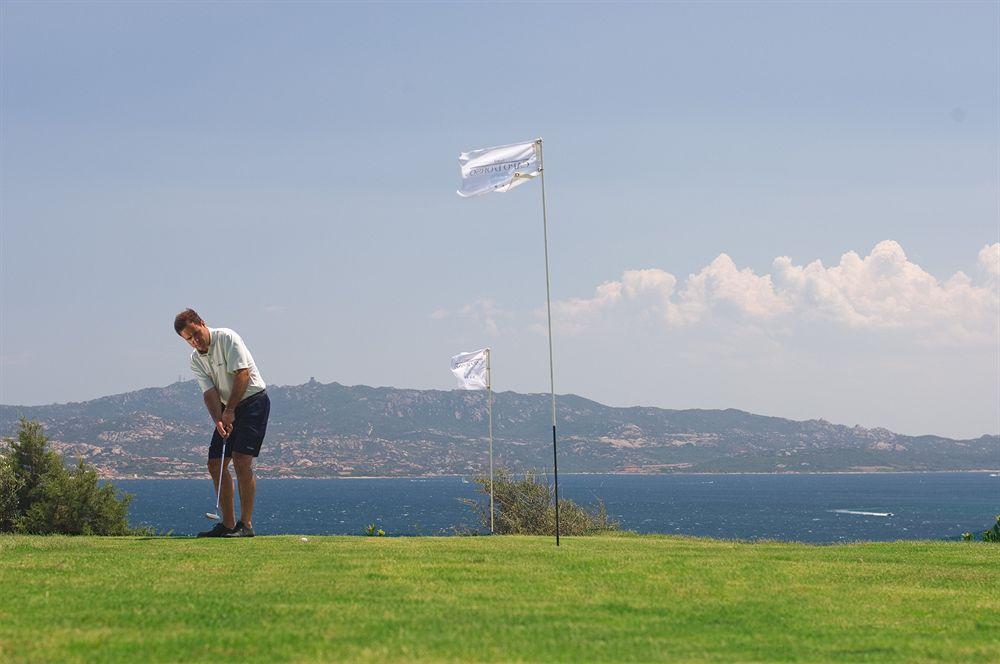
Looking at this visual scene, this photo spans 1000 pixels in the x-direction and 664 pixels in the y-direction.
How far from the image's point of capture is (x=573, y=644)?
6391mm

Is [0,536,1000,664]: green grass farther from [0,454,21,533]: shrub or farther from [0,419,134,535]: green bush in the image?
[0,454,21,533]: shrub

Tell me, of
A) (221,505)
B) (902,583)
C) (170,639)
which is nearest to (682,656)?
(170,639)

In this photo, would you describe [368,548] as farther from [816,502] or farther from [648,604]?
[816,502]

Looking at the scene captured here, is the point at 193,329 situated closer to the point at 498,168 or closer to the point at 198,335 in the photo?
the point at 198,335

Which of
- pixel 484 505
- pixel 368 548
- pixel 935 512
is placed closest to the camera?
pixel 368 548

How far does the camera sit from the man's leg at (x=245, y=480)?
41.8ft

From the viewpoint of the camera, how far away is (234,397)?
1280 cm

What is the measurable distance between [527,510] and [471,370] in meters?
14.0

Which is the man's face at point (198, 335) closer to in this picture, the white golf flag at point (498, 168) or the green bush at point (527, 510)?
the white golf flag at point (498, 168)

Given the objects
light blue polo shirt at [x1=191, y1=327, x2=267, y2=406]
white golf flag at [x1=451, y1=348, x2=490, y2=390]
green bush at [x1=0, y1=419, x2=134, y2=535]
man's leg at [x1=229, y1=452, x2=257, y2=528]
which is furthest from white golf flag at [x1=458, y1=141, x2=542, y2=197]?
green bush at [x1=0, y1=419, x2=134, y2=535]

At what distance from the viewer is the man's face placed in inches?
507

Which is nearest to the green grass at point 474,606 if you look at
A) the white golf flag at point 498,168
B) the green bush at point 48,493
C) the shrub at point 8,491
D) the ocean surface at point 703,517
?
the white golf flag at point 498,168

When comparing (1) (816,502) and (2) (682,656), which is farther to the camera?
(1) (816,502)

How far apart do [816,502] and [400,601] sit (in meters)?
194
